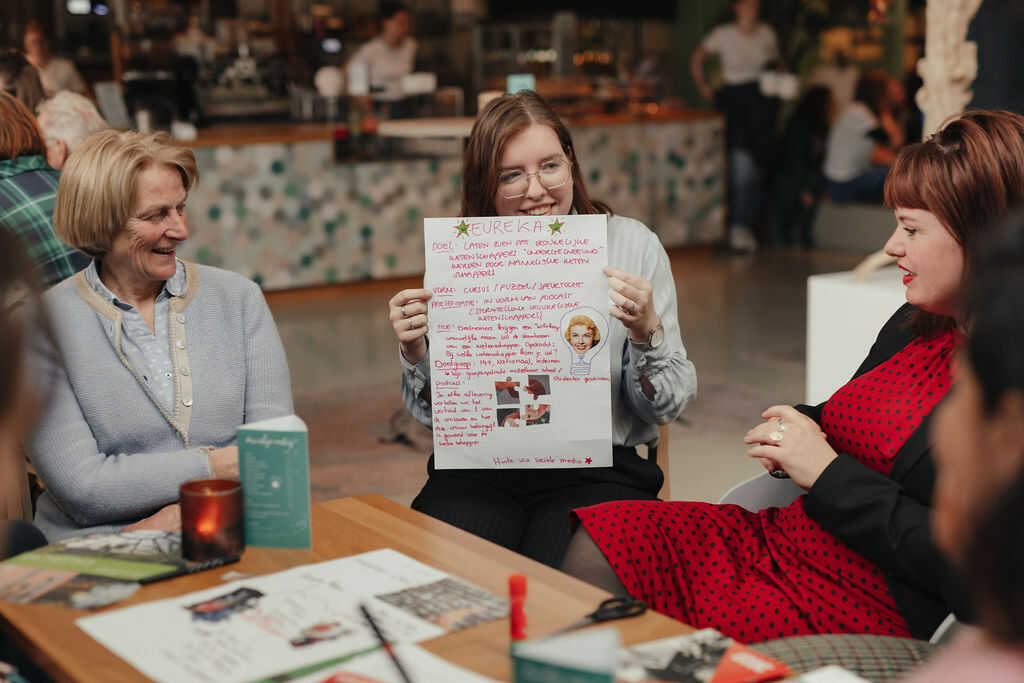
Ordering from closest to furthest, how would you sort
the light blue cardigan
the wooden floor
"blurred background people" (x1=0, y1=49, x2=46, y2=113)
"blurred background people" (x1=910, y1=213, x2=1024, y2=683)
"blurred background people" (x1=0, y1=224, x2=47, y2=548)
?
"blurred background people" (x1=910, y1=213, x2=1024, y2=683)
"blurred background people" (x1=0, y1=224, x2=47, y2=548)
the light blue cardigan
"blurred background people" (x1=0, y1=49, x2=46, y2=113)
the wooden floor

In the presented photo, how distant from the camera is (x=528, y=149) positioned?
253cm

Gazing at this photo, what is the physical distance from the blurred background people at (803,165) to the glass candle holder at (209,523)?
8310mm

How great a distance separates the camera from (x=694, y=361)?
602 centimetres

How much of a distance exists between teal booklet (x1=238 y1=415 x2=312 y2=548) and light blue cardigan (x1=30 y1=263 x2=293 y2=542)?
501 mm

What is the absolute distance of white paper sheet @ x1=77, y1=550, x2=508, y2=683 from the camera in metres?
1.47

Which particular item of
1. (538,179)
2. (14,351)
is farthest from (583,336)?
(14,351)

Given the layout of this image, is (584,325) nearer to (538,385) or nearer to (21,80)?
(538,385)

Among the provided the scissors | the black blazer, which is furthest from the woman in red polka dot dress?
the scissors

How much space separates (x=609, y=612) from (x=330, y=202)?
6484 mm

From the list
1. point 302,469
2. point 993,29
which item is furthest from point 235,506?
point 993,29

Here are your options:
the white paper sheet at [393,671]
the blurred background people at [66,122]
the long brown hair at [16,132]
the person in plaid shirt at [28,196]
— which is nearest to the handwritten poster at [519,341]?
the white paper sheet at [393,671]

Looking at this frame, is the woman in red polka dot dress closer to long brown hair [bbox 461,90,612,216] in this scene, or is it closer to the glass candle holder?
the glass candle holder

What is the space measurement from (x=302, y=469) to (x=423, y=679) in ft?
1.60

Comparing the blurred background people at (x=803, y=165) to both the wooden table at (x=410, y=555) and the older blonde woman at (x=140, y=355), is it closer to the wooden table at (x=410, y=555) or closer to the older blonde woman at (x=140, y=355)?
the older blonde woman at (x=140, y=355)
